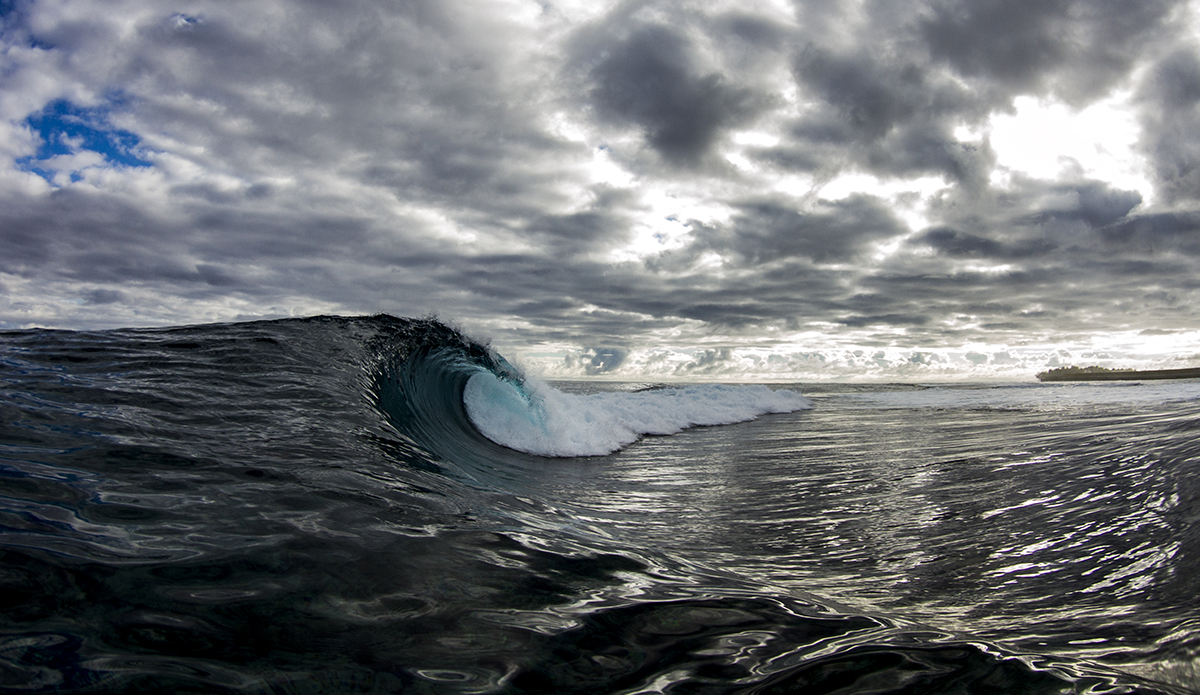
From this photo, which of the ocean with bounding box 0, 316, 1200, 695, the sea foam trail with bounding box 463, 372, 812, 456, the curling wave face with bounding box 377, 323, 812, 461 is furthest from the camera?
the sea foam trail with bounding box 463, 372, 812, 456

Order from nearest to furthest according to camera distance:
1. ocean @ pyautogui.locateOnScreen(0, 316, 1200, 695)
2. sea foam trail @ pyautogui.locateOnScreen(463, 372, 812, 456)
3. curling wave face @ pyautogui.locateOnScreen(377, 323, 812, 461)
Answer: ocean @ pyautogui.locateOnScreen(0, 316, 1200, 695)
curling wave face @ pyautogui.locateOnScreen(377, 323, 812, 461)
sea foam trail @ pyautogui.locateOnScreen(463, 372, 812, 456)

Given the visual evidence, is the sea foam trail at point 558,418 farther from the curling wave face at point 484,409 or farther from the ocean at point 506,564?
the ocean at point 506,564

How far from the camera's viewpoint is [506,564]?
2.18 meters

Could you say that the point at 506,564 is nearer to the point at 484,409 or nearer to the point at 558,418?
the point at 484,409

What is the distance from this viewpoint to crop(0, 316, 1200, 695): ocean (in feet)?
4.74

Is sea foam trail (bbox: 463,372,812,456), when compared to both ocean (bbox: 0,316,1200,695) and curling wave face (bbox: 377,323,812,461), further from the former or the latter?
ocean (bbox: 0,316,1200,695)

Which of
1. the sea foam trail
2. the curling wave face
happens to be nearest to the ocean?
the curling wave face

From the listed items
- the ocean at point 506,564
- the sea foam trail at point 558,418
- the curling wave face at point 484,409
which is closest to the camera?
the ocean at point 506,564

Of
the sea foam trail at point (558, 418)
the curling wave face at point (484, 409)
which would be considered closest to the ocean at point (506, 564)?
the curling wave face at point (484, 409)

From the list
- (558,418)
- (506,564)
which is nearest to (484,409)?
(558,418)

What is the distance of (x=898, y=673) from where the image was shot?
145cm

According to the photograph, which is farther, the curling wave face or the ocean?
the curling wave face

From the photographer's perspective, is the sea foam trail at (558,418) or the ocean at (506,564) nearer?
the ocean at (506,564)

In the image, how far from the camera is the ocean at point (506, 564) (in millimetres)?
1444
